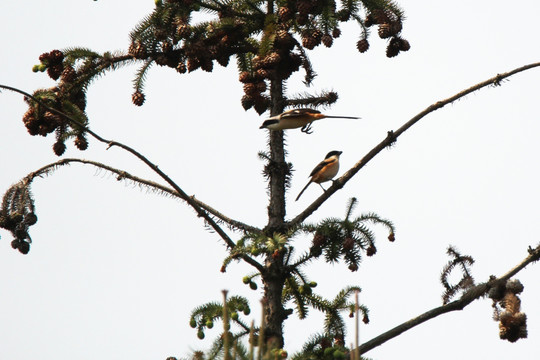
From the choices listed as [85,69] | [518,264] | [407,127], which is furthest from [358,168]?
[85,69]

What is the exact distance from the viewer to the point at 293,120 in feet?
23.4

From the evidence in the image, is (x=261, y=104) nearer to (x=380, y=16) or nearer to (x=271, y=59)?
(x=271, y=59)

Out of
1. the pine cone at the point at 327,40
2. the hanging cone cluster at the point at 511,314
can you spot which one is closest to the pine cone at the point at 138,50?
the pine cone at the point at 327,40

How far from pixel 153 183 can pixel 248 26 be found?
166cm

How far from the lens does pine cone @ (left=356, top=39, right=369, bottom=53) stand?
6971 mm

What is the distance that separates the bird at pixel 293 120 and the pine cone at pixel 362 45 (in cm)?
69

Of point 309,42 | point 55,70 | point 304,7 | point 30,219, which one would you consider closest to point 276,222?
point 309,42

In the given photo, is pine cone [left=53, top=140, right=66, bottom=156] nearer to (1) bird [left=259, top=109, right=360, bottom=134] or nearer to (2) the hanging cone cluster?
(1) bird [left=259, top=109, right=360, bottom=134]

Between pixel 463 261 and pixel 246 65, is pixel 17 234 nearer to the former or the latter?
pixel 246 65

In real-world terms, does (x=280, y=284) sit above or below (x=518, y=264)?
above

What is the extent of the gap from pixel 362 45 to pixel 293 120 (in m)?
0.89

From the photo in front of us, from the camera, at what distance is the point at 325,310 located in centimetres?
668

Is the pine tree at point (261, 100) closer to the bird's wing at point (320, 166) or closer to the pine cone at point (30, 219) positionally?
Result: the pine cone at point (30, 219)

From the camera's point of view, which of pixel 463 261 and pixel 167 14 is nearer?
pixel 463 261
